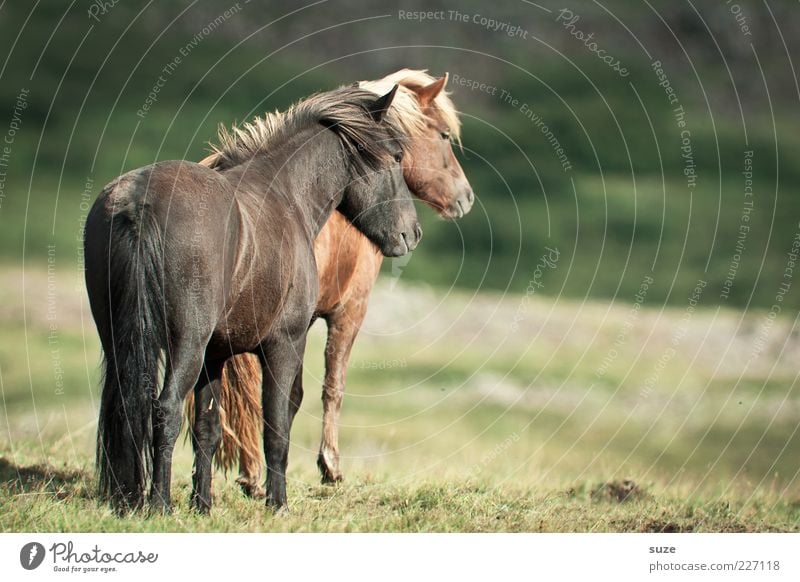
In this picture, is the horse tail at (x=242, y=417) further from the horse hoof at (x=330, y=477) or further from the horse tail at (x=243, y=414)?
the horse hoof at (x=330, y=477)

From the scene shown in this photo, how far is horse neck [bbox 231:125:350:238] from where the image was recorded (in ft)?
22.6

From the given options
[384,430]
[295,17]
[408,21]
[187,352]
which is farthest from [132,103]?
[187,352]

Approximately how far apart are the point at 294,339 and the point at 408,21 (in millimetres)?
7886

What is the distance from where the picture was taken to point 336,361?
8.48 metres

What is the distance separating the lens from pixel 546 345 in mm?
15227

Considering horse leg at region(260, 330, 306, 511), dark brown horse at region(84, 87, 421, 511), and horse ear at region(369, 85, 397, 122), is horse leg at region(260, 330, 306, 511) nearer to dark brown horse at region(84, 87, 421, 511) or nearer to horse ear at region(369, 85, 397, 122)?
dark brown horse at region(84, 87, 421, 511)

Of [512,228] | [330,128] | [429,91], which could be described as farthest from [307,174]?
[512,228]

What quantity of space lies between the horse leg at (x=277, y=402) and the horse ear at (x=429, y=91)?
8.18 ft

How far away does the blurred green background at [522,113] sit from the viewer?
44.9 ft
